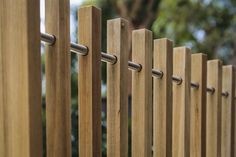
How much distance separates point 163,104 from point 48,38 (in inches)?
26.5

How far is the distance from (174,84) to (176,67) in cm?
7

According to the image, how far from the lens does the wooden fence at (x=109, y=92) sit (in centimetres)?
96

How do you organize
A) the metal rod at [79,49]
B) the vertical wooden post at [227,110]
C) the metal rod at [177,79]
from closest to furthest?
the metal rod at [79,49] < the metal rod at [177,79] < the vertical wooden post at [227,110]

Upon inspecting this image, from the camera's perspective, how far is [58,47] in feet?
3.60

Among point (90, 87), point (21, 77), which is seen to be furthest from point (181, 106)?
point (21, 77)

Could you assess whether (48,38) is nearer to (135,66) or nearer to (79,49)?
(79,49)

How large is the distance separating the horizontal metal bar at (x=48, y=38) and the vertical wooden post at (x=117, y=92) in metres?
0.31

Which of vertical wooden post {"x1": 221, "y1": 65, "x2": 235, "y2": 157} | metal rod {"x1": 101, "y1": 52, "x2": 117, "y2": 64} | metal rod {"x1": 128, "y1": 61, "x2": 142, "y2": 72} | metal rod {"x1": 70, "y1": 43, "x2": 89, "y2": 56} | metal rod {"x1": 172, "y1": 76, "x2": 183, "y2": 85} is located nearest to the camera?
metal rod {"x1": 70, "y1": 43, "x2": 89, "y2": 56}

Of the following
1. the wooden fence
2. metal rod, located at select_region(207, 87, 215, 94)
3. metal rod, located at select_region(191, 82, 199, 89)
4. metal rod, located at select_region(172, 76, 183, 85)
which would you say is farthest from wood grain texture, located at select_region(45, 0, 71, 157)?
metal rod, located at select_region(207, 87, 215, 94)

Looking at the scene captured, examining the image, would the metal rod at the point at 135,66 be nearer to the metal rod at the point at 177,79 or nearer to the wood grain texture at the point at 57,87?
the metal rod at the point at 177,79

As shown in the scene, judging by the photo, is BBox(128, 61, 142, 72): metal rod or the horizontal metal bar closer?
the horizontal metal bar

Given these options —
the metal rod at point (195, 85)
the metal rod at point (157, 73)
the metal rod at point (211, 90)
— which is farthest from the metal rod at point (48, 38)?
the metal rod at point (211, 90)

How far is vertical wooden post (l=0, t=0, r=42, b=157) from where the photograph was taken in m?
0.95

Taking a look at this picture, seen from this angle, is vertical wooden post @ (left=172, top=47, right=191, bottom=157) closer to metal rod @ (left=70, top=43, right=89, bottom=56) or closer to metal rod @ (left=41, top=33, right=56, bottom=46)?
metal rod @ (left=70, top=43, right=89, bottom=56)
